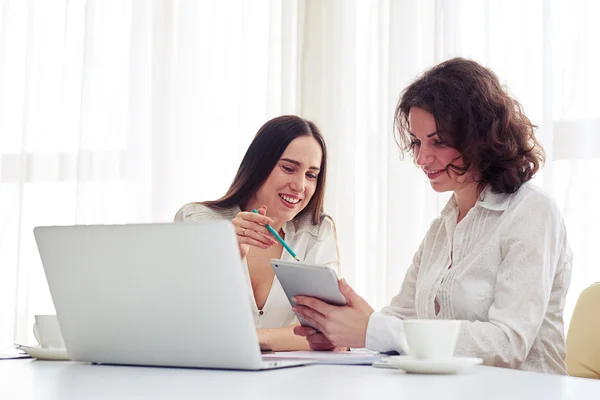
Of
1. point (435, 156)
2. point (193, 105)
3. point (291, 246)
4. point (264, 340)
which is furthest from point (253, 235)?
point (193, 105)

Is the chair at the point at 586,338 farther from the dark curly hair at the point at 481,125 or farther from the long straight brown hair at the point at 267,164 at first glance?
the long straight brown hair at the point at 267,164

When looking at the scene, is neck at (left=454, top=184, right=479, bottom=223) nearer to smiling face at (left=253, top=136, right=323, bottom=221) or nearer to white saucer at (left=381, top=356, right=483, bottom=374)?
smiling face at (left=253, top=136, right=323, bottom=221)

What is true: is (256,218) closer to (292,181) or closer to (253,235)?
(253,235)

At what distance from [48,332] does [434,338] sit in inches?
26.9

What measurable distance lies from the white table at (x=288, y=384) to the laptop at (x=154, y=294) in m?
0.03

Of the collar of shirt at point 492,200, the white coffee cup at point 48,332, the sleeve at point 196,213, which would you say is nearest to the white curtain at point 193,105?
the sleeve at point 196,213

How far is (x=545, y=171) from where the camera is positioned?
245 cm

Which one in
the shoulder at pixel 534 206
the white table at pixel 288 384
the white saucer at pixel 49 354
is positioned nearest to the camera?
the white table at pixel 288 384

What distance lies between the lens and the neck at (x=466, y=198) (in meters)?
1.67

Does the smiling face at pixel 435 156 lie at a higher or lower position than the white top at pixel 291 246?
higher

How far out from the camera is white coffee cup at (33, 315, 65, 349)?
131 centimetres

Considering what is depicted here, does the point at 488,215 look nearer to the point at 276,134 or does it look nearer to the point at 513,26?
the point at 276,134

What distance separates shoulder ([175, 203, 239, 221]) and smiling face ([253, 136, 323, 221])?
0.10 metres

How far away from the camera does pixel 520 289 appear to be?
4.58 ft
